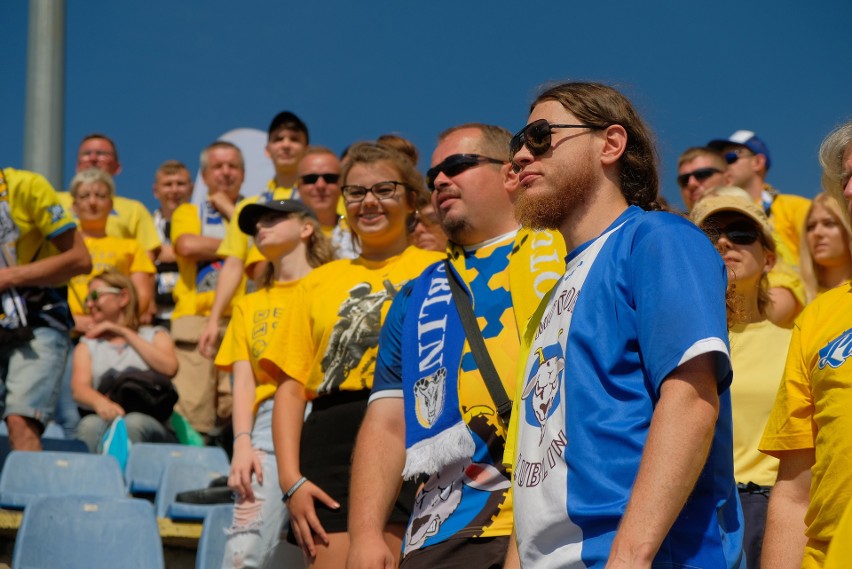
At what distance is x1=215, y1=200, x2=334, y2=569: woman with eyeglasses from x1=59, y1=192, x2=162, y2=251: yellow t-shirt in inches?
150

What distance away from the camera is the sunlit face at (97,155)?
952 centimetres

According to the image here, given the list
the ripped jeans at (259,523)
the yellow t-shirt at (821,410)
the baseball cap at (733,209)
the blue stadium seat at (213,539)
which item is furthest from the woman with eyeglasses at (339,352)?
the yellow t-shirt at (821,410)

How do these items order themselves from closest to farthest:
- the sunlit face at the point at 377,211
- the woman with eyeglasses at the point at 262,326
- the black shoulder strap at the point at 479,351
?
1. the black shoulder strap at the point at 479,351
2. the sunlit face at the point at 377,211
3. the woman with eyeglasses at the point at 262,326

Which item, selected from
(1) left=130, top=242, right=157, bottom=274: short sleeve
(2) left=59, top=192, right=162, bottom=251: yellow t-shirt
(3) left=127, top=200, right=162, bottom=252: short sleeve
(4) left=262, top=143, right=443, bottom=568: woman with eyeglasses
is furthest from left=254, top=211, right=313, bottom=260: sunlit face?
(3) left=127, top=200, right=162, bottom=252: short sleeve

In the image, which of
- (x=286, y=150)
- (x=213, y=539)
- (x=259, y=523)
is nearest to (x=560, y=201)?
(x=259, y=523)

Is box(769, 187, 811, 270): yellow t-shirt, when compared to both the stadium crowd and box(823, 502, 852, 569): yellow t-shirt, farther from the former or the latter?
box(823, 502, 852, 569): yellow t-shirt

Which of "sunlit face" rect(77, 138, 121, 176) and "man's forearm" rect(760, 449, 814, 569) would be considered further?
"sunlit face" rect(77, 138, 121, 176)

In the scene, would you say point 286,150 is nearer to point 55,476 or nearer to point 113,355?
point 113,355

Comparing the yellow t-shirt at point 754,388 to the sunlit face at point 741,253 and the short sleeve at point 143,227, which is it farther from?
the short sleeve at point 143,227

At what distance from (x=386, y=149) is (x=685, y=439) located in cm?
266

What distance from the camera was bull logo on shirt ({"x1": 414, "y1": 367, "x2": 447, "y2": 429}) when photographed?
331cm

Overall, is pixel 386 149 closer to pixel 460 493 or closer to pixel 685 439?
pixel 460 493

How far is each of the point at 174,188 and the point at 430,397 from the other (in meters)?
6.90

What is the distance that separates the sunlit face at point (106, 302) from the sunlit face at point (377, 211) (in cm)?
365
